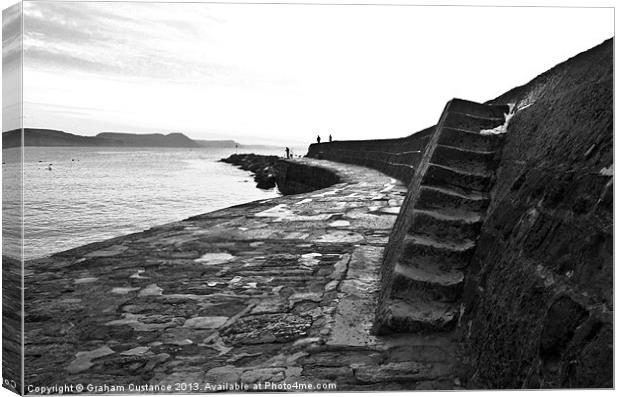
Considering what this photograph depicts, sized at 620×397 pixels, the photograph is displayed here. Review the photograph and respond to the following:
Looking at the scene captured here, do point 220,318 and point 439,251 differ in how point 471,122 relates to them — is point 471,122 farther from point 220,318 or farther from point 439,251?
point 220,318

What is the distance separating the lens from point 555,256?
1760 mm

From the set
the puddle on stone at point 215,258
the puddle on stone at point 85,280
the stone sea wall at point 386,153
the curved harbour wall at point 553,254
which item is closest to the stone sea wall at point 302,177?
the stone sea wall at point 386,153

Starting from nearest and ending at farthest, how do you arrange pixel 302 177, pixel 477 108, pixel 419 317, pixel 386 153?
pixel 419 317 < pixel 477 108 < pixel 386 153 < pixel 302 177

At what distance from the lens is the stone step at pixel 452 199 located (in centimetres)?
275

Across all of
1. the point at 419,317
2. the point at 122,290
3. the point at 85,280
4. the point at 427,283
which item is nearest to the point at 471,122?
the point at 427,283

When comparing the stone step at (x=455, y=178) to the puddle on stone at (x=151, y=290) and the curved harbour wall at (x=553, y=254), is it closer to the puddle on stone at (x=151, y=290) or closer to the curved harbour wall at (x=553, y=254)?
the curved harbour wall at (x=553, y=254)

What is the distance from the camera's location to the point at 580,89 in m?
2.22

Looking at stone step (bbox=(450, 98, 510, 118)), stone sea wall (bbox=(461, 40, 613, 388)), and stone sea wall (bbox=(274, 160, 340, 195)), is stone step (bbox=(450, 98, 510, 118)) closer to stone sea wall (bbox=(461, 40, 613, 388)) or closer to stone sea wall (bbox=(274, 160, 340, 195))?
stone sea wall (bbox=(461, 40, 613, 388))

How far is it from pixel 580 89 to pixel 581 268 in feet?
3.37

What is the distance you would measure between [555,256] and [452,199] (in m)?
1.08

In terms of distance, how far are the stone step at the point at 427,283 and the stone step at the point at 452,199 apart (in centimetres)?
46

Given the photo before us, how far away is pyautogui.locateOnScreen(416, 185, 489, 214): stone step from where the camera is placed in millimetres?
2752

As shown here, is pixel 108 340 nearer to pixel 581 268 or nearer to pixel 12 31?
pixel 12 31

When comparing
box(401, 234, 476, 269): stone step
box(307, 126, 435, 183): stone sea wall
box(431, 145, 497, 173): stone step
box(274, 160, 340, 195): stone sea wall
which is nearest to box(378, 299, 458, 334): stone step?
box(401, 234, 476, 269): stone step
